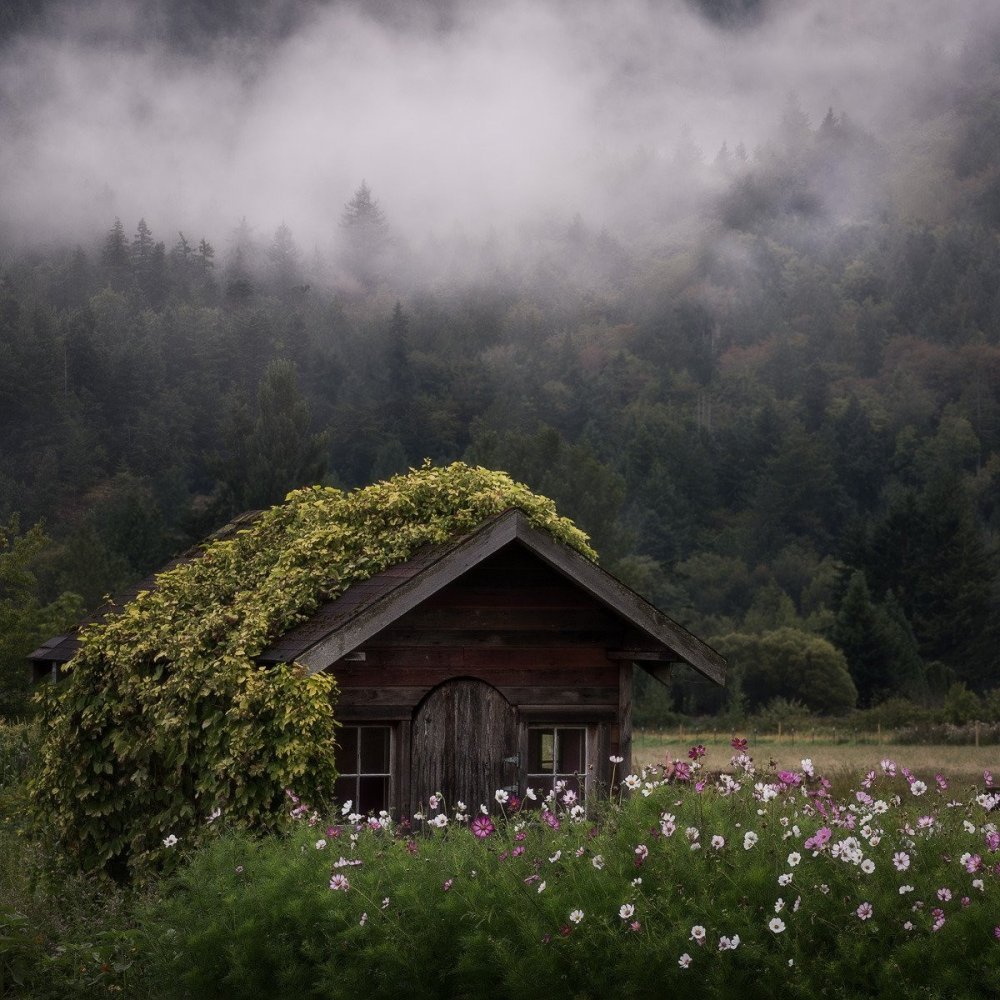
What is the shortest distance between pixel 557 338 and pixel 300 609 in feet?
504

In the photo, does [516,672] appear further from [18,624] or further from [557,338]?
[557,338]

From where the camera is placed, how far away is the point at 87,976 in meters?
11.6

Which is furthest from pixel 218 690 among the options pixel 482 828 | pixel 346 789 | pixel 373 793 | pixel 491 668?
pixel 482 828

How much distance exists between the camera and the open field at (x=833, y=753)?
37688 millimetres

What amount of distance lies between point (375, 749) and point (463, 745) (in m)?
0.78

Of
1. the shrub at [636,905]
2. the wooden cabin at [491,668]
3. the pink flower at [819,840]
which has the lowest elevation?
the shrub at [636,905]

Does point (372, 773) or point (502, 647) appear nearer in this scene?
point (372, 773)

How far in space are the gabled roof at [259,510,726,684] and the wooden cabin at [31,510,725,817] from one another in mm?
14

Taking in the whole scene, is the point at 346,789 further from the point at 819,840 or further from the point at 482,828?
the point at 819,840

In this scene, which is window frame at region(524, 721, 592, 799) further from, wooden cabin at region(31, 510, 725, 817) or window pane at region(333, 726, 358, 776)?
window pane at region(333, 726, 358, 776)

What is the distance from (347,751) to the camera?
47.7 feet

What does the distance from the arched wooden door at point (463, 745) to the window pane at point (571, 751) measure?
28.3 inches

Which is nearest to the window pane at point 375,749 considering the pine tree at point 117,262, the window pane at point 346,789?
the window pane at point 346,789

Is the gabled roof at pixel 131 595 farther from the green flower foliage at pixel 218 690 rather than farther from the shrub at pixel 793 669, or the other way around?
the shrub at pixel 793 669
